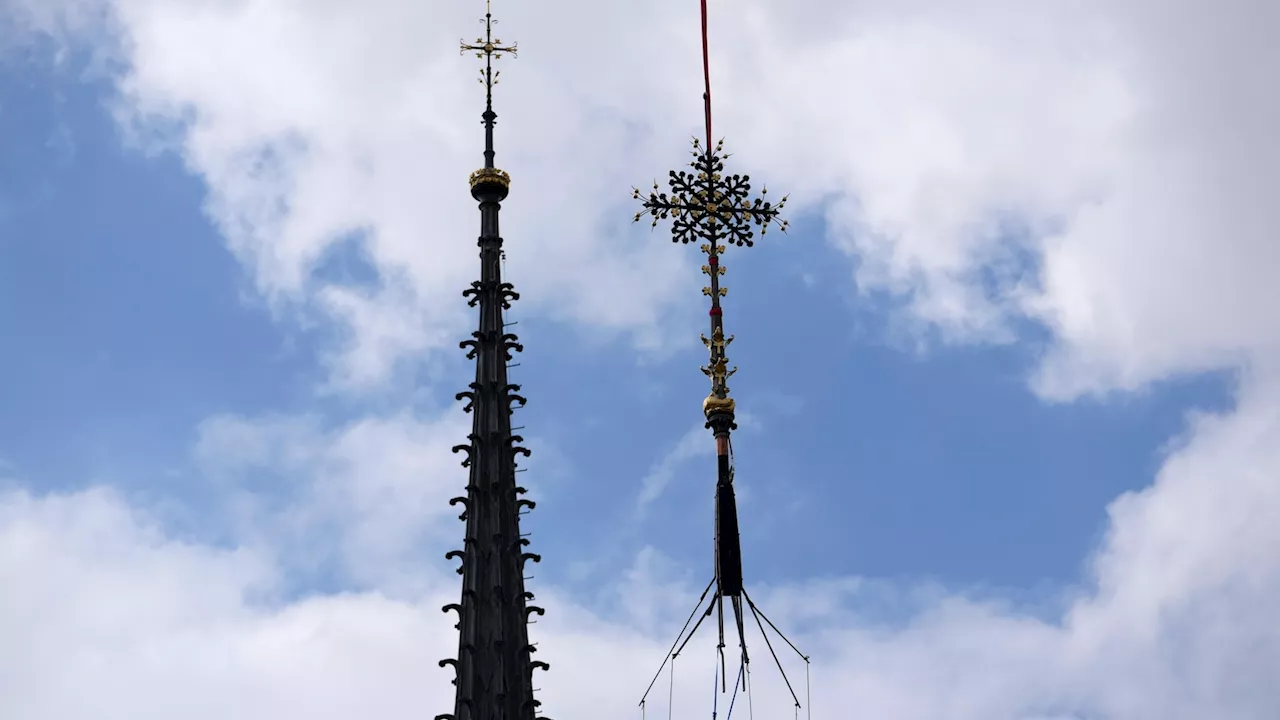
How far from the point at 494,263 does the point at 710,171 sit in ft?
24.1

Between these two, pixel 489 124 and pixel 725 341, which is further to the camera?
pixel 489 124

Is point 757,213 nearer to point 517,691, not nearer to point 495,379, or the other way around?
point 495,379

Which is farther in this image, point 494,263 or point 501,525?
point 494,263

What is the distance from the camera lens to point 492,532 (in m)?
90.9

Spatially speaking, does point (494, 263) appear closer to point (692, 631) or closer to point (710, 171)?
point (710, 171)

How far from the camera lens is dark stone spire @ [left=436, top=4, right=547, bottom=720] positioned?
3467 inches

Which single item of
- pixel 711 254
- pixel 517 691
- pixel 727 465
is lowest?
pixel 517 691

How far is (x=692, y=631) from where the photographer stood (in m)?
89.1

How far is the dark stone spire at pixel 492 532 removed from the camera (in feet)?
289

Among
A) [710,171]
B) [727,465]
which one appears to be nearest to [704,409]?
[727,465]

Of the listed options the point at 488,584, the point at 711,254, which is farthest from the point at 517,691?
the point at 711,254

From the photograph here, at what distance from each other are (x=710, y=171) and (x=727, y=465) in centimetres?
977

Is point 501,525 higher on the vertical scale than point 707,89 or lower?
lower

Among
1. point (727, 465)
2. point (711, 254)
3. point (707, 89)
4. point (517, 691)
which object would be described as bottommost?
point (517, 691)
